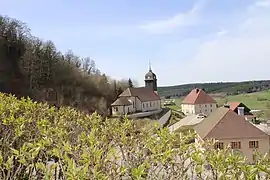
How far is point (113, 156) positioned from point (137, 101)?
46227 millimetres

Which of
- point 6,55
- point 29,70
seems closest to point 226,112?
point 29,70

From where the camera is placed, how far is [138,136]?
526 cm

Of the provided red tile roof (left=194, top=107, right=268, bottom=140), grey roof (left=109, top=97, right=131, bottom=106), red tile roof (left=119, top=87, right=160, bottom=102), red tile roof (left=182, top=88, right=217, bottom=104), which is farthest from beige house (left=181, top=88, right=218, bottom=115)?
red tile roof (left=194, top=107, right=268, bottom=140)

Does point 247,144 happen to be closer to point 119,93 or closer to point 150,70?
point 119,93

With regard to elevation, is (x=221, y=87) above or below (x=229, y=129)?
above

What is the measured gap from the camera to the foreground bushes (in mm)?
3088

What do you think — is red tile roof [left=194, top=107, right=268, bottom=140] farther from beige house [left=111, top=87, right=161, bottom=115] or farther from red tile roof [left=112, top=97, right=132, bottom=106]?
beige house [left=111, top=87, right=161, bottom=115]

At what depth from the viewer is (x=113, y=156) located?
400 cm

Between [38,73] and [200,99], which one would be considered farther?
[200,99]

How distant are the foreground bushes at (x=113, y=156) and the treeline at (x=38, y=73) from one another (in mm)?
29844

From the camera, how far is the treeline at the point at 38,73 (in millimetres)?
37094

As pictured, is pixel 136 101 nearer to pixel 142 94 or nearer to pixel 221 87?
pixel 142 94

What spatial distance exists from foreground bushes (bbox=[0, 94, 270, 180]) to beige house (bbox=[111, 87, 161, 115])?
38071 mm

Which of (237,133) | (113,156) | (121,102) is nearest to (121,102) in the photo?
(121,102)
